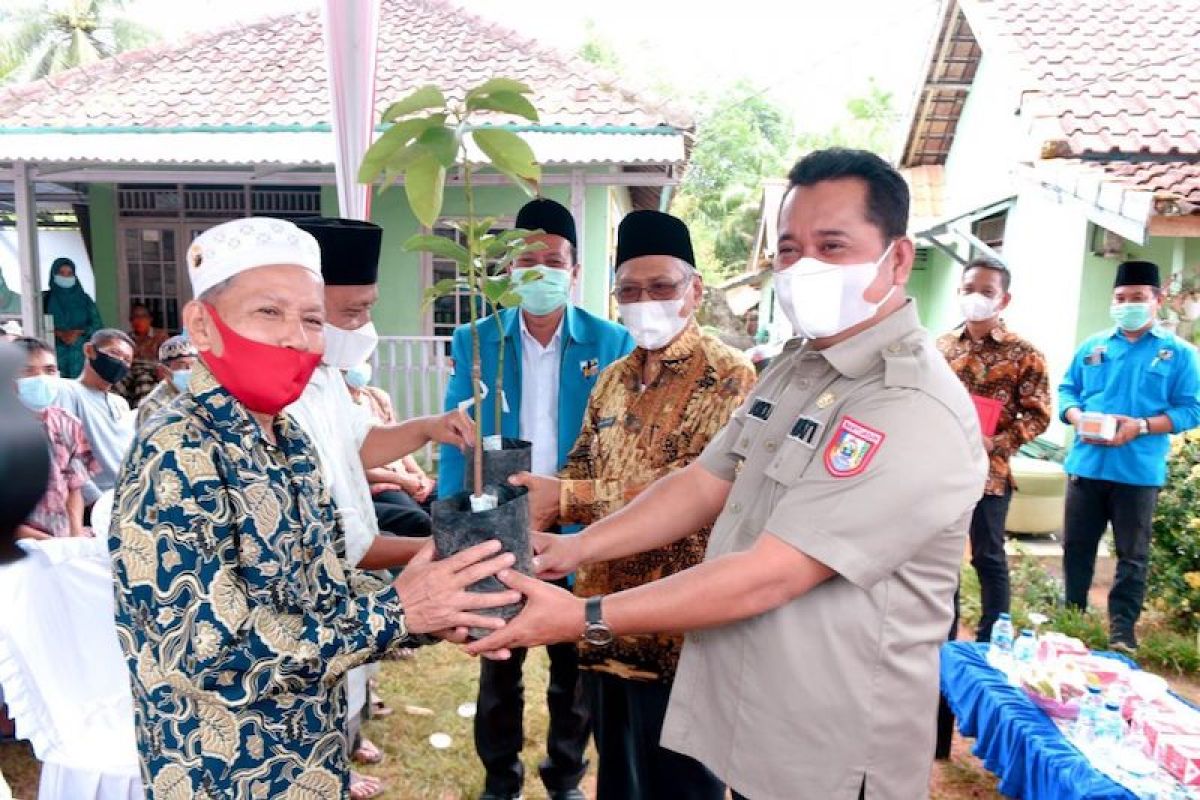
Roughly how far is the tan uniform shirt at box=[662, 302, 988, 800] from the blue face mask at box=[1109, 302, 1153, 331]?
3897mm

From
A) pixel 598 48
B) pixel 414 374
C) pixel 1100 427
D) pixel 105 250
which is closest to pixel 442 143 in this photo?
pixel 1100 427

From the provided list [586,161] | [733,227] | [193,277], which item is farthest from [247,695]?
[733,227]

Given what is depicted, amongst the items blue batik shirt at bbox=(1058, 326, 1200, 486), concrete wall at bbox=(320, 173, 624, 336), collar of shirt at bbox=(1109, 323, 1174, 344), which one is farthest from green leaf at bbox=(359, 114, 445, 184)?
concrete wall at bbox=(320, 173, 624, 336)

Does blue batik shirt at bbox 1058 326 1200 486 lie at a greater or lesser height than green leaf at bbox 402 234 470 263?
lesser

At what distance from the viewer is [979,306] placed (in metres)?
4.45

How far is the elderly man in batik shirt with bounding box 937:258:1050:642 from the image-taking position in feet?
14.5

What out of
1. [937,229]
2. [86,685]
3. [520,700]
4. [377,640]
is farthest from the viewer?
[937,229]

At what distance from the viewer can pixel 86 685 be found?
2.58 metres

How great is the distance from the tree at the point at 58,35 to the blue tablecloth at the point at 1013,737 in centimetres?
2405

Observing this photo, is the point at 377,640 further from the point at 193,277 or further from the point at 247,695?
the point at 193,277

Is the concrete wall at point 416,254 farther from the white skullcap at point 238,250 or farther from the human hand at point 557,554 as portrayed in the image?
the white skullcap at point 238,250

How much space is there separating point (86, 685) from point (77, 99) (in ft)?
30.1

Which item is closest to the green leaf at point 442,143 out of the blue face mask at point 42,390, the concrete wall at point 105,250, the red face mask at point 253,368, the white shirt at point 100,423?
the red face mask at point 253,368

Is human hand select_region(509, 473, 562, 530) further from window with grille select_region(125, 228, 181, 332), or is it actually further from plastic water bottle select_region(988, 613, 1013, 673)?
window with grille select_region(125, 228, 181, 332)
